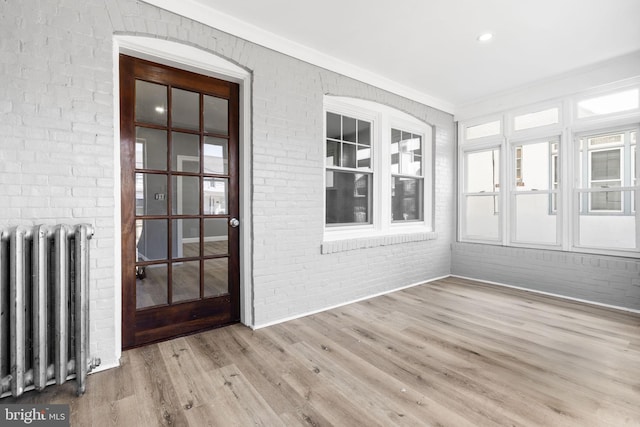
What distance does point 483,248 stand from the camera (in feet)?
15.8

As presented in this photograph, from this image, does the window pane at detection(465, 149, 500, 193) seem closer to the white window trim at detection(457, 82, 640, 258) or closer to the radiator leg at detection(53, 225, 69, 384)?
the white window trim at detection(457, 82, 640, 258)

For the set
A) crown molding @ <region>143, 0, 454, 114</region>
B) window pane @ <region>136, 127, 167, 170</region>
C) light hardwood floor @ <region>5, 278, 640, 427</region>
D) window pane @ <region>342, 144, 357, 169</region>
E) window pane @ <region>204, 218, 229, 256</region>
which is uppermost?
crown molding @ <region>143, 0, 454, 114</region>

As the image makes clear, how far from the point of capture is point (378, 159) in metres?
4.10

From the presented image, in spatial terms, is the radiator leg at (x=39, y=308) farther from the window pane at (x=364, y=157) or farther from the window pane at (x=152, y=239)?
the window pane at (x=364, y=157)

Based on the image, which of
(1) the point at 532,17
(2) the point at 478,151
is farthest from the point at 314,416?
(2) the point at 478,151

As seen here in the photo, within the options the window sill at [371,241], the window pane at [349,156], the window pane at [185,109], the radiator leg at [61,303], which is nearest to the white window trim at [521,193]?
the window sill at [371,241]

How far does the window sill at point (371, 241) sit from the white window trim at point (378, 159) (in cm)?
5

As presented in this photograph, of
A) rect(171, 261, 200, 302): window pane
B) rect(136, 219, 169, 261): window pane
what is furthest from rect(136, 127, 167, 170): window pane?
rect(171, 261, 200, 302): window pane

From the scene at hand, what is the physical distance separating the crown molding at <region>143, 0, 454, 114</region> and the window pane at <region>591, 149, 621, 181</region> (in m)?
2.48

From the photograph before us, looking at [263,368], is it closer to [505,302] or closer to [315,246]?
[315,246]

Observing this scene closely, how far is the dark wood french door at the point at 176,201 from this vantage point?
2459 mm

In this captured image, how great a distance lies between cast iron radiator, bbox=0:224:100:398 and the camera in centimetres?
175

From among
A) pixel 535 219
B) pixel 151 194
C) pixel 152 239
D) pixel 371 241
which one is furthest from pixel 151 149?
pixel 535 219

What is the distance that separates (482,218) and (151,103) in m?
4.95
